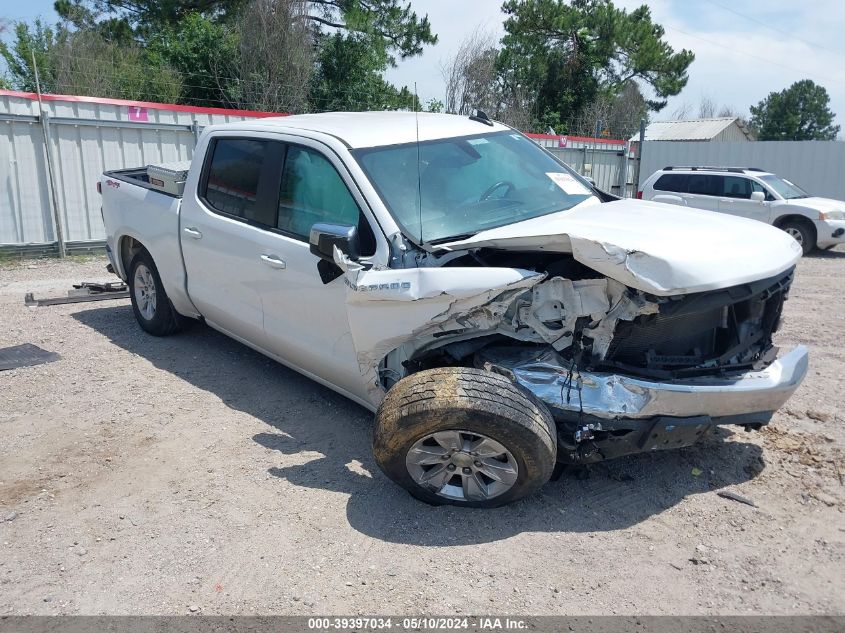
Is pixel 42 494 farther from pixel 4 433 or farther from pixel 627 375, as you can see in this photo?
pixel 627 375

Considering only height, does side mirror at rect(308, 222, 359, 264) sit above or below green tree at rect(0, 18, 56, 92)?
below

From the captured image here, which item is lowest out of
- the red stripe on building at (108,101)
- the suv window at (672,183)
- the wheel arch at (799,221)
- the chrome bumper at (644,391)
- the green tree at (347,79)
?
the wheel arch at (799,221)

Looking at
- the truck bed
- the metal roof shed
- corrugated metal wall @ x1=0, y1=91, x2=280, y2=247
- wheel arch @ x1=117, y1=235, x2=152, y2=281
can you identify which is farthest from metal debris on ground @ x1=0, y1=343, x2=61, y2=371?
the metal roof shed

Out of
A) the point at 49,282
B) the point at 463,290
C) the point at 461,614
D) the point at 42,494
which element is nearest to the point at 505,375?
the point at 463,290

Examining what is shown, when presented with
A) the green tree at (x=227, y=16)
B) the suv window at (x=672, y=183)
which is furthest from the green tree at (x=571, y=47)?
the suv window at (x=672, y=183)

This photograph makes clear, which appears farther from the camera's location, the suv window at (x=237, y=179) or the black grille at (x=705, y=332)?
the suv window at (x=237, y=179)

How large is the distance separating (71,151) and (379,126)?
26.7 feet

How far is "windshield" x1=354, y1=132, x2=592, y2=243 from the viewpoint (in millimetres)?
4145

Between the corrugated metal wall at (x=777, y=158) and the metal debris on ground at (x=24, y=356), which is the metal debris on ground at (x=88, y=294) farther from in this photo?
the corrugated metal wall at (x=777, y=158)

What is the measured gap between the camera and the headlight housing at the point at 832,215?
535 inches

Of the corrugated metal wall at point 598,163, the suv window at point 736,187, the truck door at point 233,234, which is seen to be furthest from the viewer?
the corrugated metal wall at point 598,163

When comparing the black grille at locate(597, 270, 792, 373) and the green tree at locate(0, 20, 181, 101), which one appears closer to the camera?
the black grille at locate(597, 270, 792, 373)

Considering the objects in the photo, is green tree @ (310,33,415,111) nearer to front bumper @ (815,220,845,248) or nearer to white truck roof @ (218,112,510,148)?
front bumper @ (815,220,845,248)

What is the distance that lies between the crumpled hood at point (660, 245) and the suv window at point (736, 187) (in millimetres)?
11589
